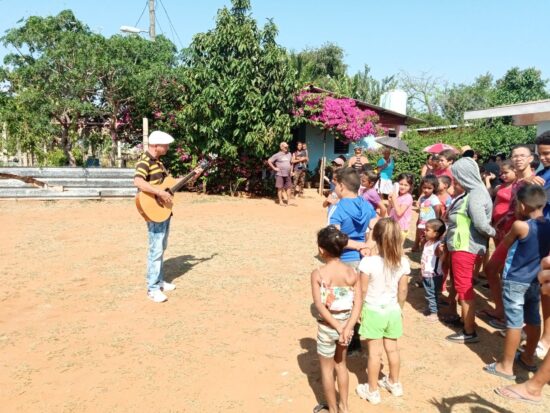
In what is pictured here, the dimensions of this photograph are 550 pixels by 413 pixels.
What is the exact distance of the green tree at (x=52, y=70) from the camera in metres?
13.1

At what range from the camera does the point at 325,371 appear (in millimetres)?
2969

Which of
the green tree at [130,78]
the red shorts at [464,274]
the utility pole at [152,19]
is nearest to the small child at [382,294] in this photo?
the red shorts at [464,274]

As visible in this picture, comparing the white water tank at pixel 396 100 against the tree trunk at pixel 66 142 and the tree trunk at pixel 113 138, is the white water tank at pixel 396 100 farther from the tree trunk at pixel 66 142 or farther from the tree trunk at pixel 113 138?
the tree trunk at pixel 66 142

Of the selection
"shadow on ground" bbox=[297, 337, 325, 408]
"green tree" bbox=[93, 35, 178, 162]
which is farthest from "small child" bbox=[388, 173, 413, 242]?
"green tree" bbox=[93, 35, 178, 162]

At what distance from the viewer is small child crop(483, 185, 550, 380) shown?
3564 millimetres

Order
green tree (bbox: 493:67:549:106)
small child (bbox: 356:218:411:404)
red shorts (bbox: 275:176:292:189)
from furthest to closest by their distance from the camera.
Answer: green tree (bbox: 493:67:549:106)
red shorts (bbox: 275:176:292:189)
small child (bbox: 356:218:411:404)

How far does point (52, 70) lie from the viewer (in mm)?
13281

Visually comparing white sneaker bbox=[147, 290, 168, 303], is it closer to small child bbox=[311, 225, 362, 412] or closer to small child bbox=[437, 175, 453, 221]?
small child bbox=[311, 225, 362, 412]

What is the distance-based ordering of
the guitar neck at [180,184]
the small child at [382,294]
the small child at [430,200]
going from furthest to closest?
the small child at [430,200] < the guitar neck at [180,184] < the small child at [382,294]

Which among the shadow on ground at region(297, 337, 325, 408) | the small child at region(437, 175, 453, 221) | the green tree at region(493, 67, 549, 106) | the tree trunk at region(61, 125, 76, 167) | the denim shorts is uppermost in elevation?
the green tree at region(493, 67, 549, 106)

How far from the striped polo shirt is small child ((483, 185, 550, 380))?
369 centimetres

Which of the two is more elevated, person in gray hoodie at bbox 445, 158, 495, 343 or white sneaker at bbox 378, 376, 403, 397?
person in gray hoodie at bbox 445, 158, 495, 343

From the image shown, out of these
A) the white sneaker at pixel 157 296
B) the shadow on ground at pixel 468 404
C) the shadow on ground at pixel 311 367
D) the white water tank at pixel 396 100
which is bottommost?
the shadow on ground at pixel 468 404

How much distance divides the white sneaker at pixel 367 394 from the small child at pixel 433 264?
1733mm
